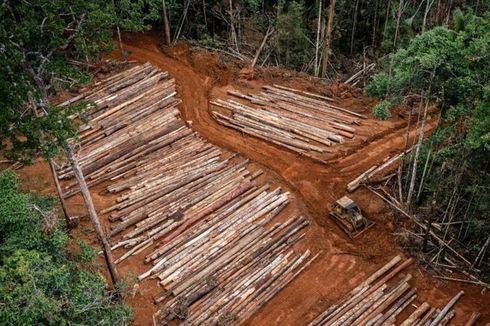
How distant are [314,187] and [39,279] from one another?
9555mm

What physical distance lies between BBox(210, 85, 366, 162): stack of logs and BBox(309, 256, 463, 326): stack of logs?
5.52 metres

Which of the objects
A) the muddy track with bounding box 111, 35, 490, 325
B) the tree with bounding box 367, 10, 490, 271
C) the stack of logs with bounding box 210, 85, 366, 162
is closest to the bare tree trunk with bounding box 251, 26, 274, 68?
the muddy track with bounding box 111, 35, 490, 325

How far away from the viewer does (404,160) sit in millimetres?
15328

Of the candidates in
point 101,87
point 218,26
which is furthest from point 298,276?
point 218,26

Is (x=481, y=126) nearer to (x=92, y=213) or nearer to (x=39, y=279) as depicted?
(x=92, y=213)

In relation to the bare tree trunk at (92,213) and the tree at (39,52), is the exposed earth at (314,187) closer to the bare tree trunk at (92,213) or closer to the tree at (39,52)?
the bare tree trunk at (92,213)

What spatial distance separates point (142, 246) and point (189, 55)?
12906mm

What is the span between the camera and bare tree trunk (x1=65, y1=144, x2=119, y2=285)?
34.3ft

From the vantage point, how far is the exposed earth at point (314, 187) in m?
12.4

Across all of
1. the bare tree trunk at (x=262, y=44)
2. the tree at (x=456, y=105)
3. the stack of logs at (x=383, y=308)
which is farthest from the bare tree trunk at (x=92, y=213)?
the bare tree trunk at (x=262, y=44)

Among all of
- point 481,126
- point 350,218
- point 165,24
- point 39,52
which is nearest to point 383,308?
point 350,218

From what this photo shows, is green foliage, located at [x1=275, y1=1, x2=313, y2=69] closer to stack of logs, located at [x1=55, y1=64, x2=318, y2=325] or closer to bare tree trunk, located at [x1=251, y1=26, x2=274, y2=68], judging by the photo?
bare tree trunk, located at [x1=251, y1=26, x2=274, y2=68]

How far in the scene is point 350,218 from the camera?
564 inches

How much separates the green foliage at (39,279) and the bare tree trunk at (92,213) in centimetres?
51
